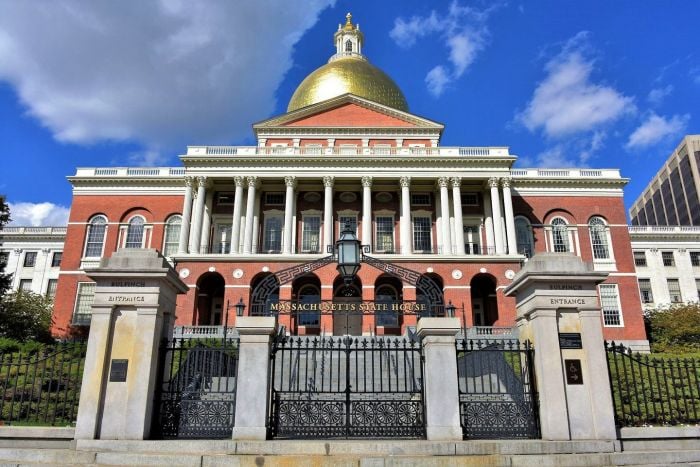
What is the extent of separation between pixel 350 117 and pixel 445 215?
44.8 feet

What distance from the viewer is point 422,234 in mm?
43125

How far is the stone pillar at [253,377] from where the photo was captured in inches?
340

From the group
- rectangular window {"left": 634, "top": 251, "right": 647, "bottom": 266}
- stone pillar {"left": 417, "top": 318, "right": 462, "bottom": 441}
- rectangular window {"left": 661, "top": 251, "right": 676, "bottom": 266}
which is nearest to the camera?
stone pillar {"left": 417, "top": 318, "right": 462, "bottom": 441}

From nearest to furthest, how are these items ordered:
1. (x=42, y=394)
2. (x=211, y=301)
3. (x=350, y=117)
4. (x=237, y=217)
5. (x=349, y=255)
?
(x=349, y=255) < (x=42, y=394) < (x=237, y=217) < (x=211, y=301) < (x=350, y=117)

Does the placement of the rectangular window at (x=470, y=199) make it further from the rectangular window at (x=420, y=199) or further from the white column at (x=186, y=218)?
the white column at (x=186, y=218)

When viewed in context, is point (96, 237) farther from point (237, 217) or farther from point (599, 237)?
point (599, 237)

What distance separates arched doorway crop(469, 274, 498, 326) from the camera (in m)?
40.7

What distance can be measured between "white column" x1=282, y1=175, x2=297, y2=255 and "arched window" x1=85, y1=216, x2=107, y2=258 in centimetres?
1590

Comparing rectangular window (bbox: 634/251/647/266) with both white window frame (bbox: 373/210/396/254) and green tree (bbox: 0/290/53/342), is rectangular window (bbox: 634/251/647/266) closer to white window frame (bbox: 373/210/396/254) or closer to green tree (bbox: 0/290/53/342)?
white window frame (bbox: 373/210/396/254)

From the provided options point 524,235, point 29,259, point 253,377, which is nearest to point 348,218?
point 524,235

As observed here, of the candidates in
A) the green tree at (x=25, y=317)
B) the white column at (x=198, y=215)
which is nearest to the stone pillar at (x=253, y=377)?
the green tree at (x=25, y=317)

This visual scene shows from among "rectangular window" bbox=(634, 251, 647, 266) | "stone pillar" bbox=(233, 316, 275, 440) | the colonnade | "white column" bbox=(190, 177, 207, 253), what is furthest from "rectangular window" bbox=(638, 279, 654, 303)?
"stone pillar" bbox=(233, 316, 275, 440)

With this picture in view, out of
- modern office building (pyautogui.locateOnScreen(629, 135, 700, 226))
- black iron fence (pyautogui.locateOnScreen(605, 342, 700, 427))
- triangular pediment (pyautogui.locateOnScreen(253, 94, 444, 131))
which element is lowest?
black iron fence (pyautogui.locateOnScreen(605, 342, 700, 427))

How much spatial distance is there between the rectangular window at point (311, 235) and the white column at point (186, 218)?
29.4 feet
